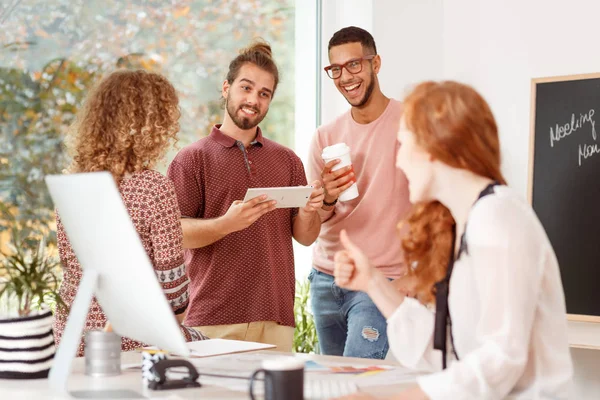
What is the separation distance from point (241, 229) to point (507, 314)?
1.63 m

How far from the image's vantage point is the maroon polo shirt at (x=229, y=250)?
10.1 feet

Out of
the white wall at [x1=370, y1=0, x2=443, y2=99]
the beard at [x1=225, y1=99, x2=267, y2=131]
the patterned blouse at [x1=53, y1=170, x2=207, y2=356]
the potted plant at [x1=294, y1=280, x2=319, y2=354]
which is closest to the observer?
the patterned blouse at [x1=53, y1=170, x2=207, y2=356]

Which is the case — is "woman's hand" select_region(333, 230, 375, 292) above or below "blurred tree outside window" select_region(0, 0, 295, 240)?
below

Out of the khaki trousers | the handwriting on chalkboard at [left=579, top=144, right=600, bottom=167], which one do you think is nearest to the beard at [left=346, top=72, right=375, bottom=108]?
the handwriting on chalkboard at [left=579, top=144, right=600, bottom=167]

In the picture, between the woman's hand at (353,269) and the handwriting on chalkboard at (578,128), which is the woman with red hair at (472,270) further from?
the handwriting on chalkboard at (578,128)

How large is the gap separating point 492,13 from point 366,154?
87 centimetres

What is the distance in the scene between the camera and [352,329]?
3.04 metres

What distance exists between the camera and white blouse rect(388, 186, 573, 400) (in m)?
1.48

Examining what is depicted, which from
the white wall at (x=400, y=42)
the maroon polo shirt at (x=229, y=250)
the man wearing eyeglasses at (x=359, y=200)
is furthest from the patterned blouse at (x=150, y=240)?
the white wall at (x=400, y=42)

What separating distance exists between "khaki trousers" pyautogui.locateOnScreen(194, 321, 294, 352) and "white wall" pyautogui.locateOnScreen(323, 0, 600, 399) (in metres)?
1.03

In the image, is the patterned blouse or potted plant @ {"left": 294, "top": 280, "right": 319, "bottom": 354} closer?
the patterned blouse

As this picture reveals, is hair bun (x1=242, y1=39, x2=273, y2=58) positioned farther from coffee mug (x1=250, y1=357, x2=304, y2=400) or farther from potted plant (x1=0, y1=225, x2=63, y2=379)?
coffee mug (x1=250, y1=357, x2=304, y2=400)

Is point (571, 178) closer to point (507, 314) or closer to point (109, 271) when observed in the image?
point (507, 314)

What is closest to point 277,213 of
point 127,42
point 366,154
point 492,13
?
point 366,154
